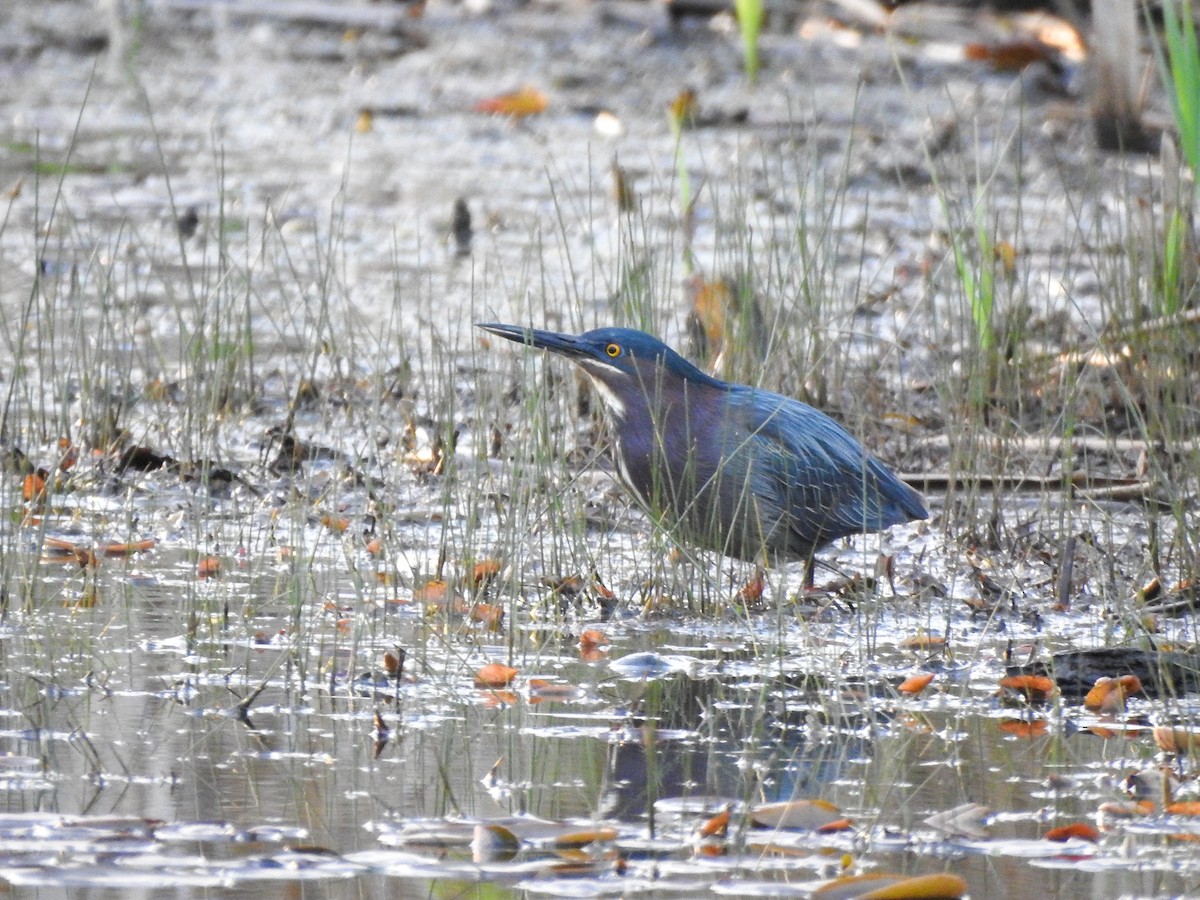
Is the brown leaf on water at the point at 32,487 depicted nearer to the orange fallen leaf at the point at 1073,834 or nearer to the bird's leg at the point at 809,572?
the bird's leg at the point at 809,572

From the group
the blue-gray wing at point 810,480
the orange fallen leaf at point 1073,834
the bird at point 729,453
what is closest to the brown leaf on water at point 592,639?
the bird at point 729,453

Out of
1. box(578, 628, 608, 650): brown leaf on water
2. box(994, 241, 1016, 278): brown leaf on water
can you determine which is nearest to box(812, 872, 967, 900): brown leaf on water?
box(578, 628, 608, 650): brown leaf on water

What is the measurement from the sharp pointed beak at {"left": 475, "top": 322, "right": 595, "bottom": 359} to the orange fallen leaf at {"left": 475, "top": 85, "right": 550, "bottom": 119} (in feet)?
26.9

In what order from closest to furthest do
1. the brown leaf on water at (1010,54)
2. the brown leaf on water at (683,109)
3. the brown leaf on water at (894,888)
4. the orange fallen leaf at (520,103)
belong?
the brown leaf on water at (894,888) → the brown leaf on water at (683,109) → the brown leaf on water at (1010,54) → the orange fallen leaf at (520,103)

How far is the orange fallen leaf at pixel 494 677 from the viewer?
467 centimetres

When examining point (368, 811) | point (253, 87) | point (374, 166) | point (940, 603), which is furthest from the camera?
point (253, 87)

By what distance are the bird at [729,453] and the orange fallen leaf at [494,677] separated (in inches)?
50.6

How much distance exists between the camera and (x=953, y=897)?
339 centimetres

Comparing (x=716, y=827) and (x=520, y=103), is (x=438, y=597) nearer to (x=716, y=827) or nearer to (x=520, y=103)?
(x=716, y=827)

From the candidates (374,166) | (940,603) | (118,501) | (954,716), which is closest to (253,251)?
(374,166)

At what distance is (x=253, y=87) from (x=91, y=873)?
12.3 m

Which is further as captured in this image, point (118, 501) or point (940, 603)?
point (118, 501)

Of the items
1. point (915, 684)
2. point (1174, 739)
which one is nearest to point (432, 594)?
point (915, 684)

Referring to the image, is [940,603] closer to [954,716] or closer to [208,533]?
[954,716]
